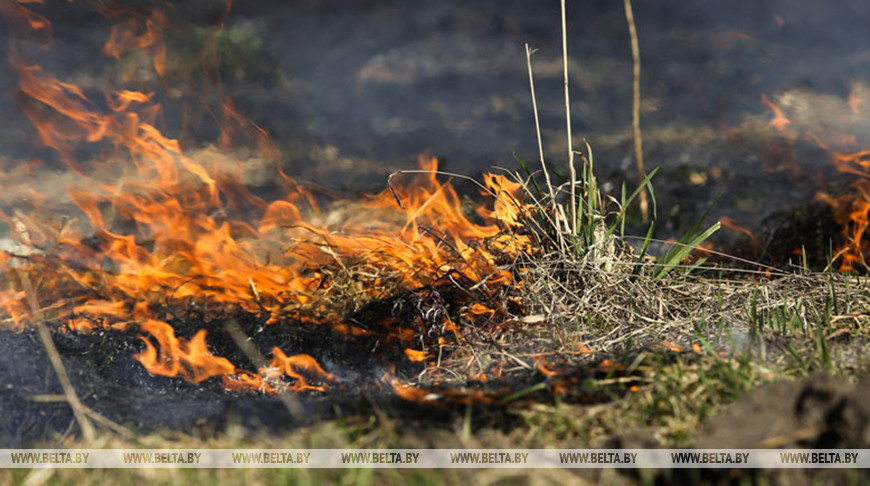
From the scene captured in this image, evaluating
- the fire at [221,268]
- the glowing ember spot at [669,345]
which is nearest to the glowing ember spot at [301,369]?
the fire at [221,268]

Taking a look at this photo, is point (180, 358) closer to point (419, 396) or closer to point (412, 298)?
point (412, 298)

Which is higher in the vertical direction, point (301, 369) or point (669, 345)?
point (669, 345)

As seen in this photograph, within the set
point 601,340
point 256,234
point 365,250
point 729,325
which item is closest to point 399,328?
point 365,250

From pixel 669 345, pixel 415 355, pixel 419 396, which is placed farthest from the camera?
pixel 415 355

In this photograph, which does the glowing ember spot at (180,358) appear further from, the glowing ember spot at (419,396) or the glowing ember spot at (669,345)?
the glowing ember spot at (669,345)

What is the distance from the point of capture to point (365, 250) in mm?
3830

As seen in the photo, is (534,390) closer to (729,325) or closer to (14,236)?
(729,325)

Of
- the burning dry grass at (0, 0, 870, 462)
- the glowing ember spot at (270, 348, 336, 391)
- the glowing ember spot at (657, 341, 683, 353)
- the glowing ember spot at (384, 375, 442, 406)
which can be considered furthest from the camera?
the glowing ember spot at (270, 348, 336, 391)

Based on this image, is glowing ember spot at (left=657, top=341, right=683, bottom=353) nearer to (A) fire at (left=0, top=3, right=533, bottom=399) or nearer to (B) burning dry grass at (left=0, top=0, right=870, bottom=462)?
(B) burning dry grass at (left=0, top=0, right=870, bottom=462)

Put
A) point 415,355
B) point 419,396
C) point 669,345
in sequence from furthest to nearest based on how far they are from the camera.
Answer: point 415,355 < point 669,345 < point 419,396

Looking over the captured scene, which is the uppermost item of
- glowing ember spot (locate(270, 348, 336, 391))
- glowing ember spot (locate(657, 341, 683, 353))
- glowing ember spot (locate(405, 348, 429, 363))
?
glowing ember spot (locate(657, 341, 683, 353))

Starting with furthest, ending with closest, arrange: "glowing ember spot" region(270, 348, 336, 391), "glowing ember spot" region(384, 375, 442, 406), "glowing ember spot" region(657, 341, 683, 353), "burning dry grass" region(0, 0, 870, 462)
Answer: "glowing ember spot" region(270, 348, 336, 391) → "burning dry grass" region(0, 0, 870, 462) → "glowing ember spot" region(657, 341, 683, 353) → "glowing ember spot" region(384, 375, 442, 406)

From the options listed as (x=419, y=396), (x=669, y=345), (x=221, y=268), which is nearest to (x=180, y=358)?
(x=221, y=268)

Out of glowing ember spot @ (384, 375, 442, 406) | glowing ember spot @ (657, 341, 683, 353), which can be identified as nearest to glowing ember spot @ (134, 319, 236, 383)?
glowing ember spot @ (384, 375, 442, 406)
